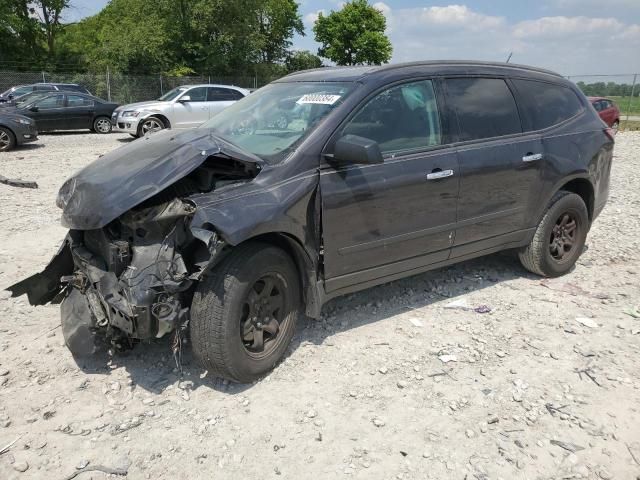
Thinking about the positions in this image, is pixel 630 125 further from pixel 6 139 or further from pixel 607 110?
pixel 6 139

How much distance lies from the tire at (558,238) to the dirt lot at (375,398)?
10.7 inches

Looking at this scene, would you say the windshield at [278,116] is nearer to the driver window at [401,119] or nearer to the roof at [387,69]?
the roof at [387,69]

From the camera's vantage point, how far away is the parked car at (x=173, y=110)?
15539 millimetres

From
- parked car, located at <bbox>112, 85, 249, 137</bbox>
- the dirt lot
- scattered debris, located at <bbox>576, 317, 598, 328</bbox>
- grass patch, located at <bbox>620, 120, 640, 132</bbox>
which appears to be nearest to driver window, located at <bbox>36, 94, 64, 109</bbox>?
parked car, located at <bbox>112, 85, 249, 137</bbox>

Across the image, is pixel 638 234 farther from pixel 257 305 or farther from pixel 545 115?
pixel 257 305

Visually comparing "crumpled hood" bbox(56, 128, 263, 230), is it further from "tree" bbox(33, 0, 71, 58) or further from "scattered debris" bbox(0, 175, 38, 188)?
"tree" bbox(33, 0, 71, 58)

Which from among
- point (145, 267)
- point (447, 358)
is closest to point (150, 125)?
point (145, 267)

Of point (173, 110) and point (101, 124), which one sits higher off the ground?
point (173, 110)

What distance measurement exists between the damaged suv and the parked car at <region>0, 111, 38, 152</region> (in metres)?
11.4

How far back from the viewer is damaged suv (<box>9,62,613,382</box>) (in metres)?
3.04

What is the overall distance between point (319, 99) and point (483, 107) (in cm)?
147

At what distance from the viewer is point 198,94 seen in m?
16.3

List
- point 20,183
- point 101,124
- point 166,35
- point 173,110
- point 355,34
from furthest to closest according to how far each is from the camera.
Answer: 1. point 355,34
2. point 166,35
3. point 101,124
4. point 173,110
5. point 20,183

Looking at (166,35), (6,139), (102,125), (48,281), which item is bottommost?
(48,281)
